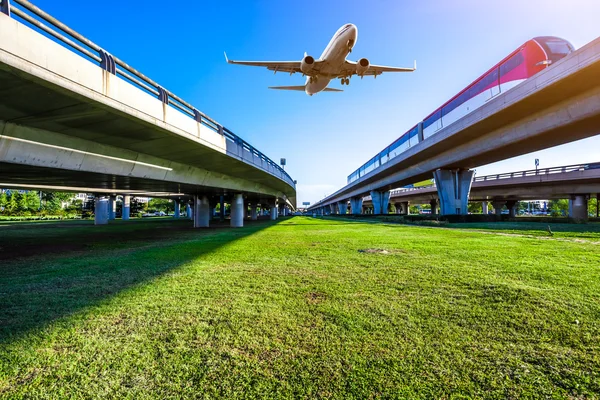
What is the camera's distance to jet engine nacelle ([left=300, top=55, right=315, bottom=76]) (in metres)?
20.4

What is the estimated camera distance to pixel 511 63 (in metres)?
18.5

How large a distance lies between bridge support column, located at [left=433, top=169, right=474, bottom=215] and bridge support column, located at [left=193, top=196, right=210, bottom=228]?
968 inches

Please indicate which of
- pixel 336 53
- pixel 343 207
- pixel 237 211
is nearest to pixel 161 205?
pixel 343 207

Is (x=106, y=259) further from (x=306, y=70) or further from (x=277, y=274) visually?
(x=306, y=70)

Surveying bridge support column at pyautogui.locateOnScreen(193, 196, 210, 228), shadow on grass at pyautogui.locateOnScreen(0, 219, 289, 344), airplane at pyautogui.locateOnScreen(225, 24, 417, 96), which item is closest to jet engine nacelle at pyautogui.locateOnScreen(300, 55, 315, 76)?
airplane at pyautogui.locateOnScreen(225, 24, 417, 96)

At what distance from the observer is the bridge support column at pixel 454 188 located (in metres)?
29.7

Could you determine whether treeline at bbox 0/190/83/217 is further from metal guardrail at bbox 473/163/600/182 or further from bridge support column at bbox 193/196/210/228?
metal guardrail at bbox 473/163/600/182

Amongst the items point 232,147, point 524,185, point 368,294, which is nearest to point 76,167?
point 232,147

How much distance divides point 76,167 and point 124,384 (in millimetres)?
11513

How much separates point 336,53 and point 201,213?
1929cm

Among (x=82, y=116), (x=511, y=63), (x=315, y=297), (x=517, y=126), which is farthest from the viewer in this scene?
(x=517, y=126)

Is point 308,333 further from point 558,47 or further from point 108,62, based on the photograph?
point 558,47

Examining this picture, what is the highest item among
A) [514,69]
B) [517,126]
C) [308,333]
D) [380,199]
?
[514,69]

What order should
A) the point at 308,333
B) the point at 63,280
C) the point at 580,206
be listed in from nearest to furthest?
the point at 308,333 → the point at 63,280 → the point at 580,206
